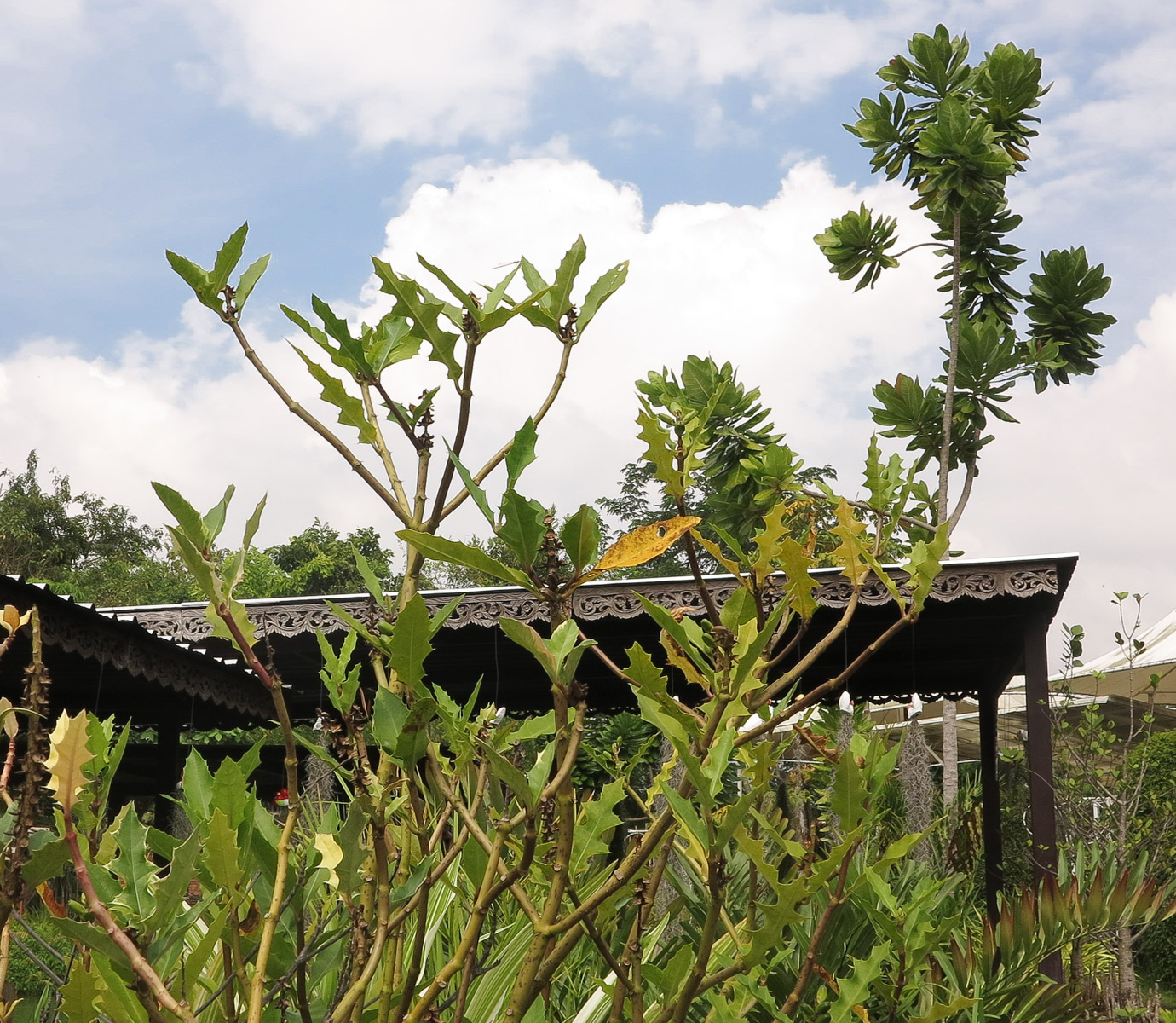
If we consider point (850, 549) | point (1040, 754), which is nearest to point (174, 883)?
point (850, 549)

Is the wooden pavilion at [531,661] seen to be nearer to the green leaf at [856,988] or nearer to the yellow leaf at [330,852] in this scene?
the green leaf at [856,988]

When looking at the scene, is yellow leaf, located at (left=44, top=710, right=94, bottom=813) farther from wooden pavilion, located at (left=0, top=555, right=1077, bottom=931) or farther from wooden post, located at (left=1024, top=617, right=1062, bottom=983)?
wooden post, located at (left=1024, top=617, right=1062, bottom=983)

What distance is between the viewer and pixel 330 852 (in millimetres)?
703

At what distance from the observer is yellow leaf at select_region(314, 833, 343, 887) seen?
692 mm

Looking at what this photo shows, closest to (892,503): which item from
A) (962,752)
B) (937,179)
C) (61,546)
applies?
(937,179)

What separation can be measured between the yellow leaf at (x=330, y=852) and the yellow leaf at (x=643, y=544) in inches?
9.6

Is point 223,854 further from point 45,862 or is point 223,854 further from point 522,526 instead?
point 522,526

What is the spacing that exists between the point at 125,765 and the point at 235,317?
25.2ft

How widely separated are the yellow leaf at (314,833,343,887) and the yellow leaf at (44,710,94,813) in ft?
0.53

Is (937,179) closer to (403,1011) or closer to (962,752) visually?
(962,752)

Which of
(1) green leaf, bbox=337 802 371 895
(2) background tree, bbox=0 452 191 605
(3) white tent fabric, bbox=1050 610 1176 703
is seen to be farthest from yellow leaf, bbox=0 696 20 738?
(2) background tree, bbox=0 452 191 605

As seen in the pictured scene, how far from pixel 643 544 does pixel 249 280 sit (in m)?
0.34

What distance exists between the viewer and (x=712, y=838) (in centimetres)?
58

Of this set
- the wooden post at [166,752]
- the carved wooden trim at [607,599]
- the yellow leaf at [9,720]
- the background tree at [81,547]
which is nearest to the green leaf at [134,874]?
the yellow leaf at [9,720]
